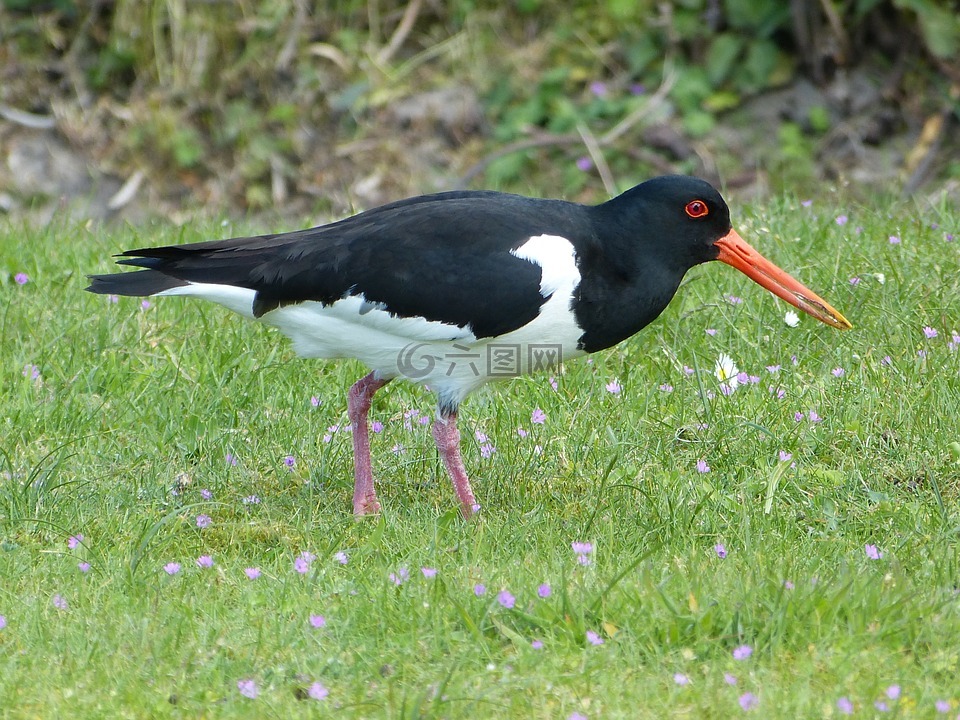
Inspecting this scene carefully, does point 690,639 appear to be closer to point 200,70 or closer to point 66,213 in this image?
point 66,213

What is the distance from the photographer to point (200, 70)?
9.07m

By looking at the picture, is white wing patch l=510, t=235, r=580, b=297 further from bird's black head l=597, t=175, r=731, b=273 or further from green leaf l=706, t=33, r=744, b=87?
green leaf l=706, t=33, r=744, b=87

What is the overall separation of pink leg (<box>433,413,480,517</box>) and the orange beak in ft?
3.78

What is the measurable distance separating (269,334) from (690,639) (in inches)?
108

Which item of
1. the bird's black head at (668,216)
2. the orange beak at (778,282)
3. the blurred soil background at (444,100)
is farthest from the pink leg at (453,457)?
the blurred soil background at (444,100)

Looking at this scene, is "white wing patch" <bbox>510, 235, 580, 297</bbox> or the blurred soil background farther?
the blurred soil background

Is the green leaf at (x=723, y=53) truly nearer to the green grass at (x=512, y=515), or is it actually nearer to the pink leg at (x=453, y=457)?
the green grass at (x=512, y=515)

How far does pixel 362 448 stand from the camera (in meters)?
4.43

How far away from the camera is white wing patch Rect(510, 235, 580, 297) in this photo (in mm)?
4129

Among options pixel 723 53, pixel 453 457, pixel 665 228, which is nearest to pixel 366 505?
pixel 453 457

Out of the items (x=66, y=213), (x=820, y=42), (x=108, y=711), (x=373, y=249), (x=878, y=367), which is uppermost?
(x=820, y=42)

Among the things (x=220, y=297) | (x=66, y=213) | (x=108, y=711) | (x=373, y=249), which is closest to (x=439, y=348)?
(x=373, y=249)

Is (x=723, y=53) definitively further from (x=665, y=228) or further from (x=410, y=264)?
(x=410, y=264)

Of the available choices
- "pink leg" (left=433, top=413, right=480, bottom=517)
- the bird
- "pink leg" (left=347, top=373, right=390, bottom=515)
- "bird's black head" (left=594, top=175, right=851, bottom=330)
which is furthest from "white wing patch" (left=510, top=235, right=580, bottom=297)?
"pink leg" (left=347, top=373, right=390, bottom=515)
